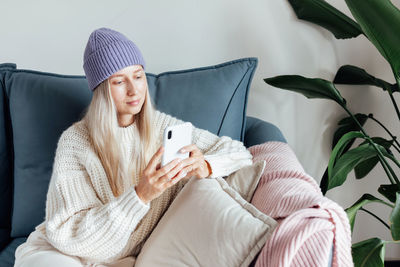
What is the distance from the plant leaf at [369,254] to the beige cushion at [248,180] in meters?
0.37

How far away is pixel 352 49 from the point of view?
5.59 ft

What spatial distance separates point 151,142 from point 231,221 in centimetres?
48

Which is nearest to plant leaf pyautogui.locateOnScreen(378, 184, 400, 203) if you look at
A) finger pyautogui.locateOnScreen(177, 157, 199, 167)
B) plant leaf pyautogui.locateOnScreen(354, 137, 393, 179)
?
plant leaf pyautogui.locateOnScreen(354, 137, 393, 179)

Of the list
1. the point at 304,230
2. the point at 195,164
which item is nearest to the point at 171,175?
the point at 195,164

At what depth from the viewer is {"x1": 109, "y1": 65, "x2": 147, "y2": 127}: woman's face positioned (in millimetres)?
1192

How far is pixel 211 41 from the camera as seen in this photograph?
1699 millimetres

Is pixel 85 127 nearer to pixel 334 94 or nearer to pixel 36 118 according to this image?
pixel 36 118

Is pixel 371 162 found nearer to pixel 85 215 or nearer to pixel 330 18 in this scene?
pixel 330 18

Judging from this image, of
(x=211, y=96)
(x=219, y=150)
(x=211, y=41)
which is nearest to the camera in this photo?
(x=219, y=150)

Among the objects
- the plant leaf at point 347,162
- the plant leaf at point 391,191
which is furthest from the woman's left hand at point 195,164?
the plant leaf at point 391,191

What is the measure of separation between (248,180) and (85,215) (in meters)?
0.46

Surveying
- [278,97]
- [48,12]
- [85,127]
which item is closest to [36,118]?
[85,127]

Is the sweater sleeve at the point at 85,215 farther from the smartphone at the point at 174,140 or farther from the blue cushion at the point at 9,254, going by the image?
the blue cushion at the point at 9,254

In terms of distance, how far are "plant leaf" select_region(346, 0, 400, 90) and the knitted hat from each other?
2.31ft
